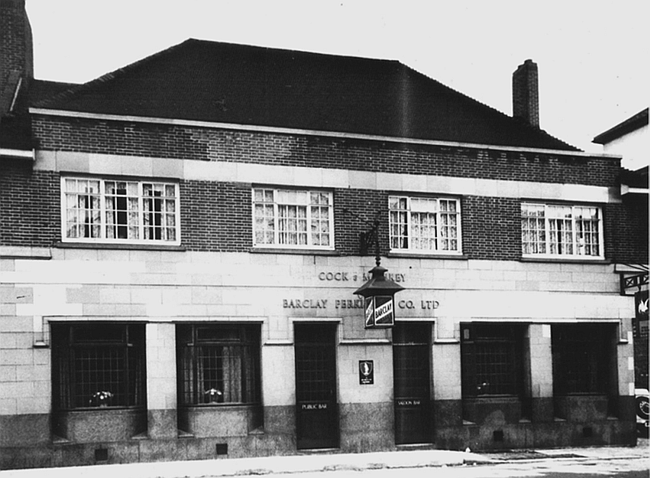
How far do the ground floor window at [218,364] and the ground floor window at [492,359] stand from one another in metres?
5.13

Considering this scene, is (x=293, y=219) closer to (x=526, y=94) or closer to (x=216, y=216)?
(x=216, y=216)

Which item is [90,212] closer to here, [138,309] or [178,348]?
[138,309]

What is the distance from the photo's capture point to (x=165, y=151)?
1927cm

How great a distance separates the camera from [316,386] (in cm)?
2027

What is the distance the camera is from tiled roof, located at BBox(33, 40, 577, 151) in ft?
69.1

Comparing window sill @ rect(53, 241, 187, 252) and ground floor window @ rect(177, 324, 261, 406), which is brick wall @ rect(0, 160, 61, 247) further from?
ground floor window @ rect(177, 324, 261, 406)

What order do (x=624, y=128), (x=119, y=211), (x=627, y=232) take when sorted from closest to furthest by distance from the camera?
(x=119, y=211) → (x=627, y=232) → (x=624, y=128)

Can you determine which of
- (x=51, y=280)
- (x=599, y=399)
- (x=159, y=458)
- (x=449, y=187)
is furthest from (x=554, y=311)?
(x=51, y=280)

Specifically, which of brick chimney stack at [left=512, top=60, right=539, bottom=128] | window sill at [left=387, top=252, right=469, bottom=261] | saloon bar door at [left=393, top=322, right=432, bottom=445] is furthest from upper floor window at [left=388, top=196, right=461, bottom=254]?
brick chimney stack at [left=512, top=60, right=539, bottom=128]

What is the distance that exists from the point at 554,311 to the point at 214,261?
28.0 feet

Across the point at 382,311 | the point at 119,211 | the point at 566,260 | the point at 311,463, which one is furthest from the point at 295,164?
the point at 566,260

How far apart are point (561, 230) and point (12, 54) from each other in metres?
14.7

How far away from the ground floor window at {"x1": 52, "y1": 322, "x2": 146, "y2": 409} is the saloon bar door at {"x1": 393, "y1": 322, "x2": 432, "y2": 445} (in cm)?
585

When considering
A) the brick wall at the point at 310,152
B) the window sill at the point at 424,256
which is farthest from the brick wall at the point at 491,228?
the brick wall at the point at 310,152
